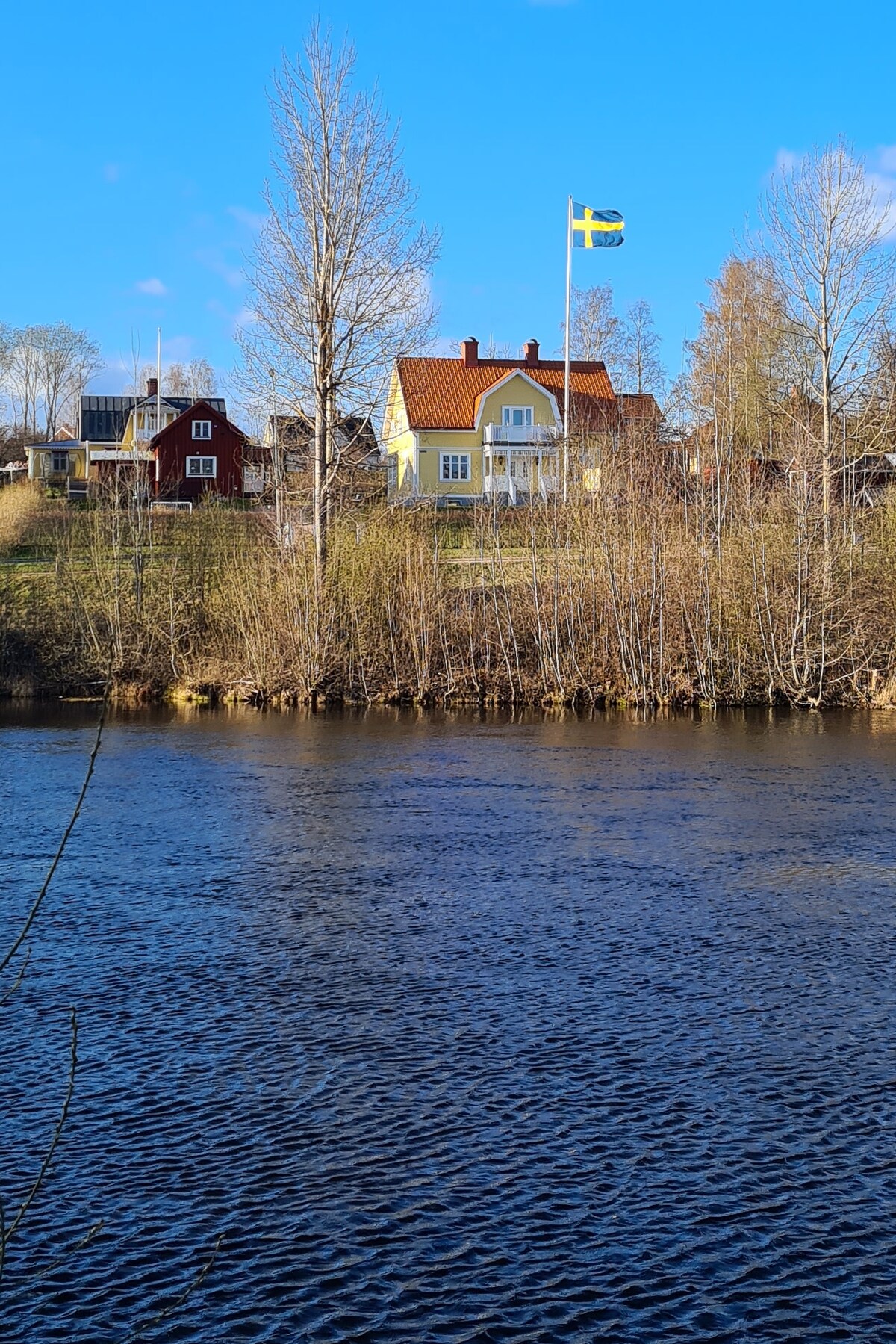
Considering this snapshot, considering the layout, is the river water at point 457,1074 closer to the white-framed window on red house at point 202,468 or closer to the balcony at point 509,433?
the balcony at point 509,433

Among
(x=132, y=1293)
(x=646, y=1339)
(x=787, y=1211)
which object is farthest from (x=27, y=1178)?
(x=787, y=1211)

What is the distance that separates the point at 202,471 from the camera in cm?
7231

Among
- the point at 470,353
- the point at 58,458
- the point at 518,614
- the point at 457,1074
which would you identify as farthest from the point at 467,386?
the point at 457,1074

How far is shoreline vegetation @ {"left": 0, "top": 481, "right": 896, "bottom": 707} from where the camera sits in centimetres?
2684

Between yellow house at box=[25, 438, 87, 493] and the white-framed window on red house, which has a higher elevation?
yellow house at box=[25, 438, 87, 493]

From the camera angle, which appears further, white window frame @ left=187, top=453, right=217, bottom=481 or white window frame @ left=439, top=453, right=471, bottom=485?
white window frame @ left=187, top=453, right=217, bottom=481

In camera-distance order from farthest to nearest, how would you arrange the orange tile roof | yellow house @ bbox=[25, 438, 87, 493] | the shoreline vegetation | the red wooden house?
1. yellow house @ bbox=[25, 438, 87, 493]
2. the red wooden house
3. the orange tile roof
4. the shoreline vegetation

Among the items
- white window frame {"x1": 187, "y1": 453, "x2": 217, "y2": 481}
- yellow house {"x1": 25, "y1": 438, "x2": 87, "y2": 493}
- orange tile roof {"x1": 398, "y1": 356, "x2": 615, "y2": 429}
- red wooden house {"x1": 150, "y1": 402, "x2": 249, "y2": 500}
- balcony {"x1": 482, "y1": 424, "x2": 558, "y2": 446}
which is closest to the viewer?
balcony {"x1": 482, "y1": 424, "x2": 558, "y2": 446}

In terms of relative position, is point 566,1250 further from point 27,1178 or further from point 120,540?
point 120,540

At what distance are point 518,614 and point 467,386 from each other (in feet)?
136

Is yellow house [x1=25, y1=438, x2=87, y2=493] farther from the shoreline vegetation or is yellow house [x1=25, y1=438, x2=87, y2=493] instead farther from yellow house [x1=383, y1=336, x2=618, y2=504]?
the shoreline vegetation

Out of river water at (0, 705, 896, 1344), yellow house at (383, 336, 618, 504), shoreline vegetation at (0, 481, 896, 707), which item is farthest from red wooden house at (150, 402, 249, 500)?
river water at (0, 705, 896, 1344)

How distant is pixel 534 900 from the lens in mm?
11953

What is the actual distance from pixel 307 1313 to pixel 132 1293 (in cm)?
72
